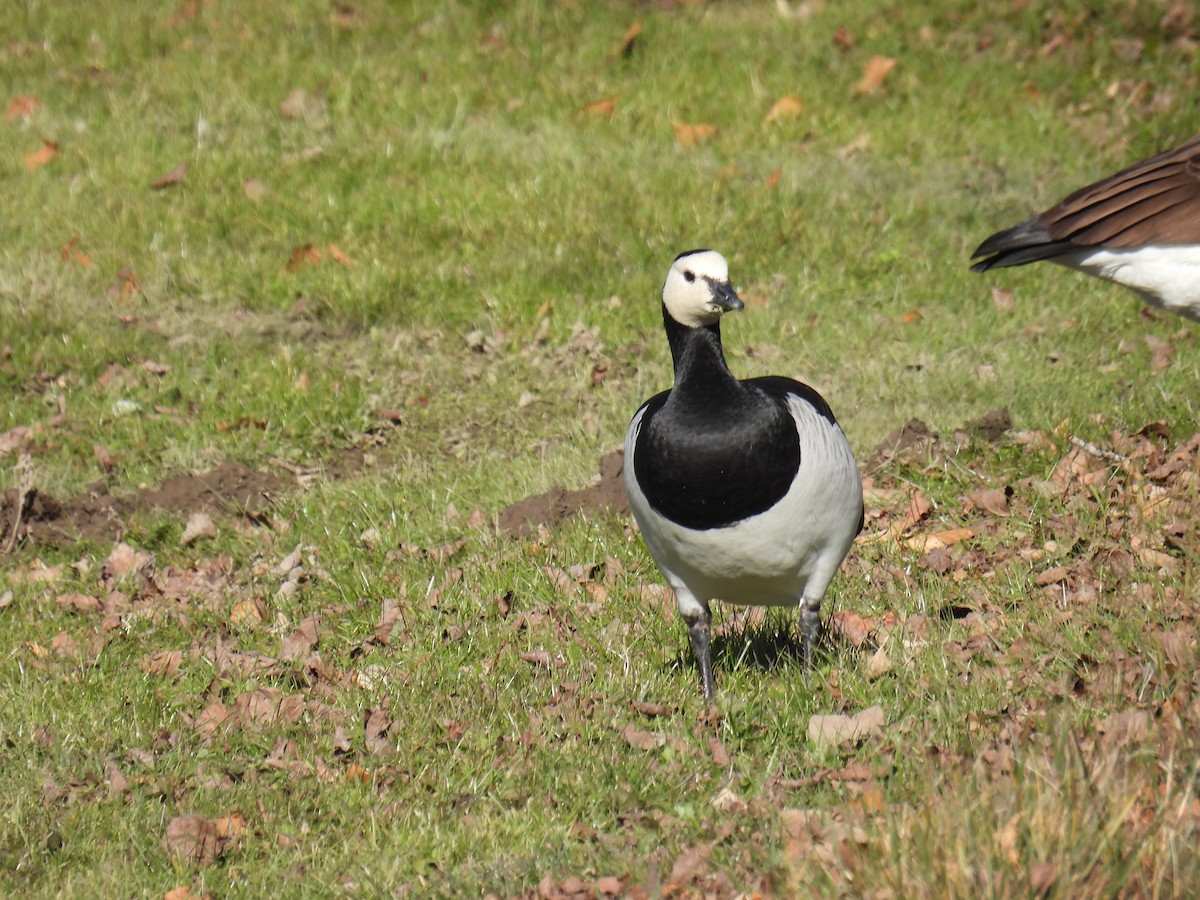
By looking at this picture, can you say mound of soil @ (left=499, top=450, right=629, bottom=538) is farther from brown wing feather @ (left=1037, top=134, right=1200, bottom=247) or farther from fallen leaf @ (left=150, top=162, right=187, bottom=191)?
fallen leaf @ (left=150, top=162, right=187, bottom=191)

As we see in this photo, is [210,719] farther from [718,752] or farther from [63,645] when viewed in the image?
[718,752]

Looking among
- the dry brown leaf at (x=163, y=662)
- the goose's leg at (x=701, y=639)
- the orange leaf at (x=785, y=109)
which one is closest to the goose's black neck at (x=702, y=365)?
the goose's leg at (x=701, y=639)

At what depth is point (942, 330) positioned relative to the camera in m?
A: 9.26

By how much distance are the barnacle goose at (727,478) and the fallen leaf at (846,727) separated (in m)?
0.52

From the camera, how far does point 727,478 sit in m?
5.02

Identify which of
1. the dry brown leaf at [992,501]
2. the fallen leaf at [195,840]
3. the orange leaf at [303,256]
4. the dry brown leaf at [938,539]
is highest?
the dry brown leaf at [992,501]

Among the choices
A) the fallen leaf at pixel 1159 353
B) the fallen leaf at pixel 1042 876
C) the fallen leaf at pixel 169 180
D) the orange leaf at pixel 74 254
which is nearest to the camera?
the fallen leaf at pixel 1042 876

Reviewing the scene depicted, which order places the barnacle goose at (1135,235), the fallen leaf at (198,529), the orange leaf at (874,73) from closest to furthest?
the barnacle goose at (1135,235), the fallen leaf at (198,529), the orange leaf at (874,73)

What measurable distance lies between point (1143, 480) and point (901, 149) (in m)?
5.39

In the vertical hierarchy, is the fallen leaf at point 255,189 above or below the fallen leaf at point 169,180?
above

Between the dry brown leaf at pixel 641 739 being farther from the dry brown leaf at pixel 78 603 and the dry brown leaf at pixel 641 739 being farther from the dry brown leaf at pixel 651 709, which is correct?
the dry brown leaf at pixel 78 603

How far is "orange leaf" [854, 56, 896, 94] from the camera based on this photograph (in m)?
12.0

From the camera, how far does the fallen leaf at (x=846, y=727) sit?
16.4 feet

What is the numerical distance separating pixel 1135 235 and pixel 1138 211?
0.37 feet
